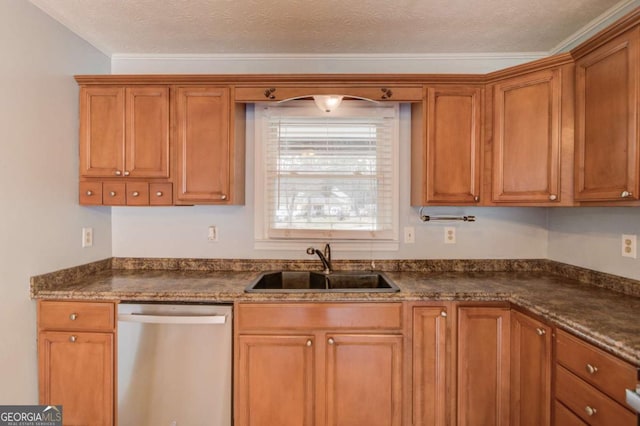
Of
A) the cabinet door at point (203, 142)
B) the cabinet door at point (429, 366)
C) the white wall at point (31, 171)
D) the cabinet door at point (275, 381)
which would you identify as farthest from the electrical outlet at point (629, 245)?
the white wall at point (31, 171)

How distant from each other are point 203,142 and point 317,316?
52.1 inches

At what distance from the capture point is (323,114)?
2.33 metres

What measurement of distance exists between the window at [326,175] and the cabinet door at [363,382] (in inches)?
32.1

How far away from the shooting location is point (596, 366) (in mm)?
1231

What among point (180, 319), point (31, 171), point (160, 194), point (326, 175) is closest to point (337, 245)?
point (326, 175)

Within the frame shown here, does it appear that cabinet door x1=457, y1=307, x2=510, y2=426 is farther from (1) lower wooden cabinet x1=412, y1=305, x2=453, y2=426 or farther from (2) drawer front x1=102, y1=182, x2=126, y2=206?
(2) drawer front x1=102, y1=182, x2=126, y2=206

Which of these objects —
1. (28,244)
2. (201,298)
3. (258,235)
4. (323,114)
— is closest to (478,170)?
(323,114)

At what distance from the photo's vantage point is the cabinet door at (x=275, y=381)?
174cm

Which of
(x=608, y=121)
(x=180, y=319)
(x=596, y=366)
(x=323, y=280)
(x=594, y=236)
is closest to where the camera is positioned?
(x=596, y=366)

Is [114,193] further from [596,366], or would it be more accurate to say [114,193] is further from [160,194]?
[596,366]

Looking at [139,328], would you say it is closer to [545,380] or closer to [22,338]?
[22,338]

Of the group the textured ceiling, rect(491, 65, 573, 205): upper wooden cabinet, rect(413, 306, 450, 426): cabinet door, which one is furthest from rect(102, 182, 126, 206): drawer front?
rect(491, 65, 573, 205): upper wooden cabinet

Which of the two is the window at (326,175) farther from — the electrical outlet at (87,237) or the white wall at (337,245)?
the electrical outlet at (87,237)

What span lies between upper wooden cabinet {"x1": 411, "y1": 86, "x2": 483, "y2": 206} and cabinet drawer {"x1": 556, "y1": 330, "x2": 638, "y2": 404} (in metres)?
0.96
